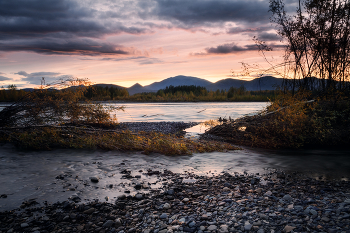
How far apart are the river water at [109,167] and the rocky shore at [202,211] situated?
65 centimetres

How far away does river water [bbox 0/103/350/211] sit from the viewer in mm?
6020

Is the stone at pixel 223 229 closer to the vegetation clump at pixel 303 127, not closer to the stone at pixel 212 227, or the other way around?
the stone at pixel 212 227

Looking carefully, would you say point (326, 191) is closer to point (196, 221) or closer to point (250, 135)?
point (196, 221)

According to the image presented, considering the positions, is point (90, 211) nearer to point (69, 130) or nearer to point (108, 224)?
point (108, 224)

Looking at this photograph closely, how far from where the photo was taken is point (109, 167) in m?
8.31

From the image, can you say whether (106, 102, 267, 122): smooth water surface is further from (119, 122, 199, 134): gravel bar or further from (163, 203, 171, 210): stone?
(163, 203, 171, 210): stone

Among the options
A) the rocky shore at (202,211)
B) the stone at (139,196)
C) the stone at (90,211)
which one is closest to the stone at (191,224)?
the rocky shore at (202,211)

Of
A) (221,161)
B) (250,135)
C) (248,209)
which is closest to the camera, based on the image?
(248,209)

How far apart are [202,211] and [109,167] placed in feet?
16.1

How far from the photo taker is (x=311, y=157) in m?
10.3

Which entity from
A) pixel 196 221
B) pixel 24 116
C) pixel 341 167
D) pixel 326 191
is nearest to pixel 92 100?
pixel 24 116

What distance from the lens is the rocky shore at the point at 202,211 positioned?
3.97 metres

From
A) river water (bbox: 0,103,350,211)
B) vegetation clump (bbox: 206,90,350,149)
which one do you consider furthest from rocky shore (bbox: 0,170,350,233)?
vegetation clump (bbox: 206,90,350,149)

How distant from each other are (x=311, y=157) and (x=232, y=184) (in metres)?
6.28
